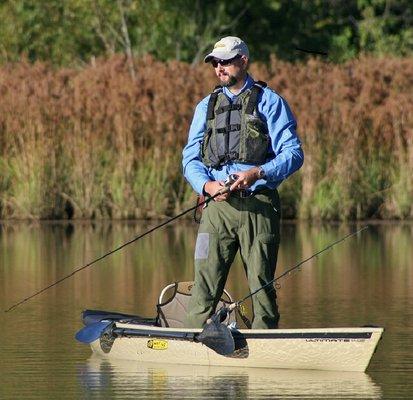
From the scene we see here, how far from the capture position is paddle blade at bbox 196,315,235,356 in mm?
10180

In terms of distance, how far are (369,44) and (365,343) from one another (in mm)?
25182

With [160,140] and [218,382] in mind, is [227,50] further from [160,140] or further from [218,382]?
[160,140]

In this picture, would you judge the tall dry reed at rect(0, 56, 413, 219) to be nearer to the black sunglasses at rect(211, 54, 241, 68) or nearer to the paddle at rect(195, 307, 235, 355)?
the black sunglasses at rect(211, 54, 241, 68)

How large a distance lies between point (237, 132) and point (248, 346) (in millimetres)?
1201

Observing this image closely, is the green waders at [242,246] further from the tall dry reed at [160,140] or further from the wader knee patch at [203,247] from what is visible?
the tall dry reed at [160,140]

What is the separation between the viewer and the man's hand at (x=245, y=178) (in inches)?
401

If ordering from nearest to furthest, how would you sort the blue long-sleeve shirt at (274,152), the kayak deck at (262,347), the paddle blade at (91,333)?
the kayak deck at (262,347)
the blue long-sleeve shirt at (274,152)
the paddle blade at (91,333)

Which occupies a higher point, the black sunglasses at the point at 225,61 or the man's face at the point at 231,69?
the black sunglasses at the point at 225,61

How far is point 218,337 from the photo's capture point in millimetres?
10195

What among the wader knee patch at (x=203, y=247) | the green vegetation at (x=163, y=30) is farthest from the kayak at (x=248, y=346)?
the green vegetation at (x=163, y=30)

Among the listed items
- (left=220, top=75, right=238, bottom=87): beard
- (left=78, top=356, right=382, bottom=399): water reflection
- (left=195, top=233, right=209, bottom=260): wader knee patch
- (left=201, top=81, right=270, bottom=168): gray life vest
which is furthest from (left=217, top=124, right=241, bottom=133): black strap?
(left=78, top=356, right=382, bottom=399): water reflection

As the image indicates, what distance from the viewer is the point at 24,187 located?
77.9ft

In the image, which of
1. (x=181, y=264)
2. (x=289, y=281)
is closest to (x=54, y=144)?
(x=181, y=264)

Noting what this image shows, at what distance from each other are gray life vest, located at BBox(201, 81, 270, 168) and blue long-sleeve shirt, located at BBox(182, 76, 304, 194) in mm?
40
